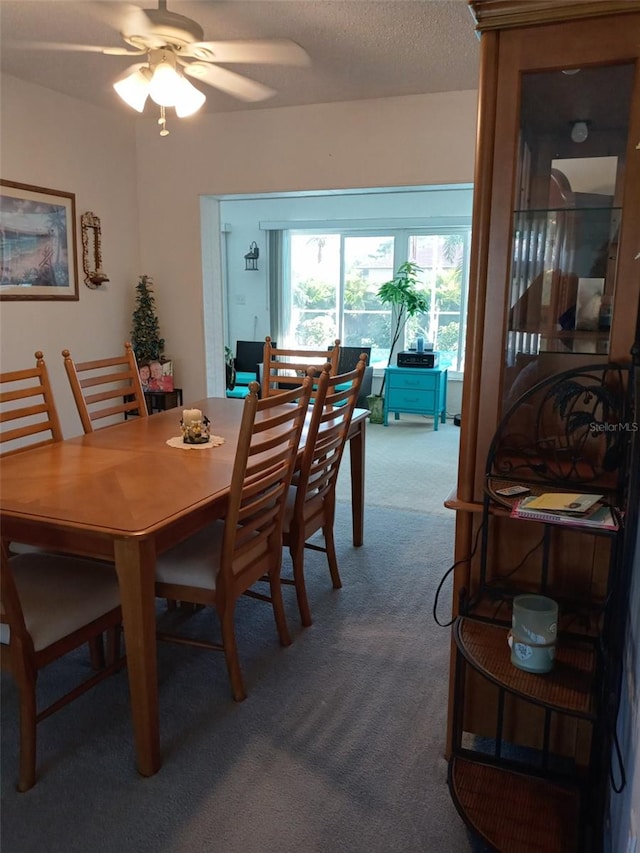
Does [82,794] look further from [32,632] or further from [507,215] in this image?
[507,215]

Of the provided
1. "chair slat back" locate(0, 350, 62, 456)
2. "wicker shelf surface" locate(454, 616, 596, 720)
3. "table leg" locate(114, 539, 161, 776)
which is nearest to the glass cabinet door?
"wicker shelf surface" locate(454, 616, 596, 720)

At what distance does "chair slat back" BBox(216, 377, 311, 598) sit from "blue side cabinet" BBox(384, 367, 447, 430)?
4.10 m

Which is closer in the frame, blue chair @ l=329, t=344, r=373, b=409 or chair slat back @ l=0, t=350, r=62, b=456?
chair slat back @ l=0, t=350, r=62, b=456

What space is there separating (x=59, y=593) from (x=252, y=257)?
19.5 feet

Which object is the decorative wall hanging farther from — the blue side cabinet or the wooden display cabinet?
the wooden display cabinet

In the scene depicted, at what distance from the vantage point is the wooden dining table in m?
1.65

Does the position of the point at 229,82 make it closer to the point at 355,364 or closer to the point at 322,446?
the point at 322,446

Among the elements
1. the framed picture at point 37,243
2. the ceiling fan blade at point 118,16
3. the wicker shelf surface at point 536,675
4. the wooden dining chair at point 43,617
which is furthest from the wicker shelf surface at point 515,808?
the framed picture at point 37,243

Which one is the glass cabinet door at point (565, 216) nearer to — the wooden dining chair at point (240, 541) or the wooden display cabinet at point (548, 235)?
the wooden display cabinet at point (548, 235)

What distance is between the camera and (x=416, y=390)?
6355 millimetres

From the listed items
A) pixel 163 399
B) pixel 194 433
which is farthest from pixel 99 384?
pixel 163 399

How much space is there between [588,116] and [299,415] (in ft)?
3.92

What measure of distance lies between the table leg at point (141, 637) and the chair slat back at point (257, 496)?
1.00ft

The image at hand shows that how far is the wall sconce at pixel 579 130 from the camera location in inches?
57.3
